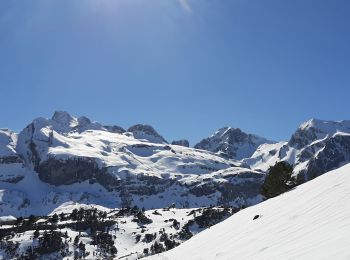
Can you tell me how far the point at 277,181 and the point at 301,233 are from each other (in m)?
50.5

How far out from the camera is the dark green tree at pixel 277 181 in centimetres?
6712

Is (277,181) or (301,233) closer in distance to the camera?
(301,233)

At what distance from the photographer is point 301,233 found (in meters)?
18.9

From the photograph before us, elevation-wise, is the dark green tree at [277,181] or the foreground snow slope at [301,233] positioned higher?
the dark green tree at [277,181]

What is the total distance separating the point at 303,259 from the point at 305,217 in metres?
8.10

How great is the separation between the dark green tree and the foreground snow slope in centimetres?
3704

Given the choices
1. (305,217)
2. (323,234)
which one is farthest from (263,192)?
(323,234)

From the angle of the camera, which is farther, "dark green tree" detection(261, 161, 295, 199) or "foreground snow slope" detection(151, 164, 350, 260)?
"dark green tree" detection(261, 161, 295, 199)

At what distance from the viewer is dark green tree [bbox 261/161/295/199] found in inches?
2643

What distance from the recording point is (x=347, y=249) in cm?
1299

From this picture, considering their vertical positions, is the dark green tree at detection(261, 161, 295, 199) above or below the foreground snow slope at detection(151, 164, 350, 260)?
above

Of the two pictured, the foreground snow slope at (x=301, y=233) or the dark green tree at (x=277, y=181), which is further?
the dark green tree at (x=277, y=181)

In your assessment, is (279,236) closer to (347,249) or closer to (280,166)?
(347,249)

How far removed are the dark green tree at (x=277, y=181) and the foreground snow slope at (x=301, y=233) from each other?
122 ft
